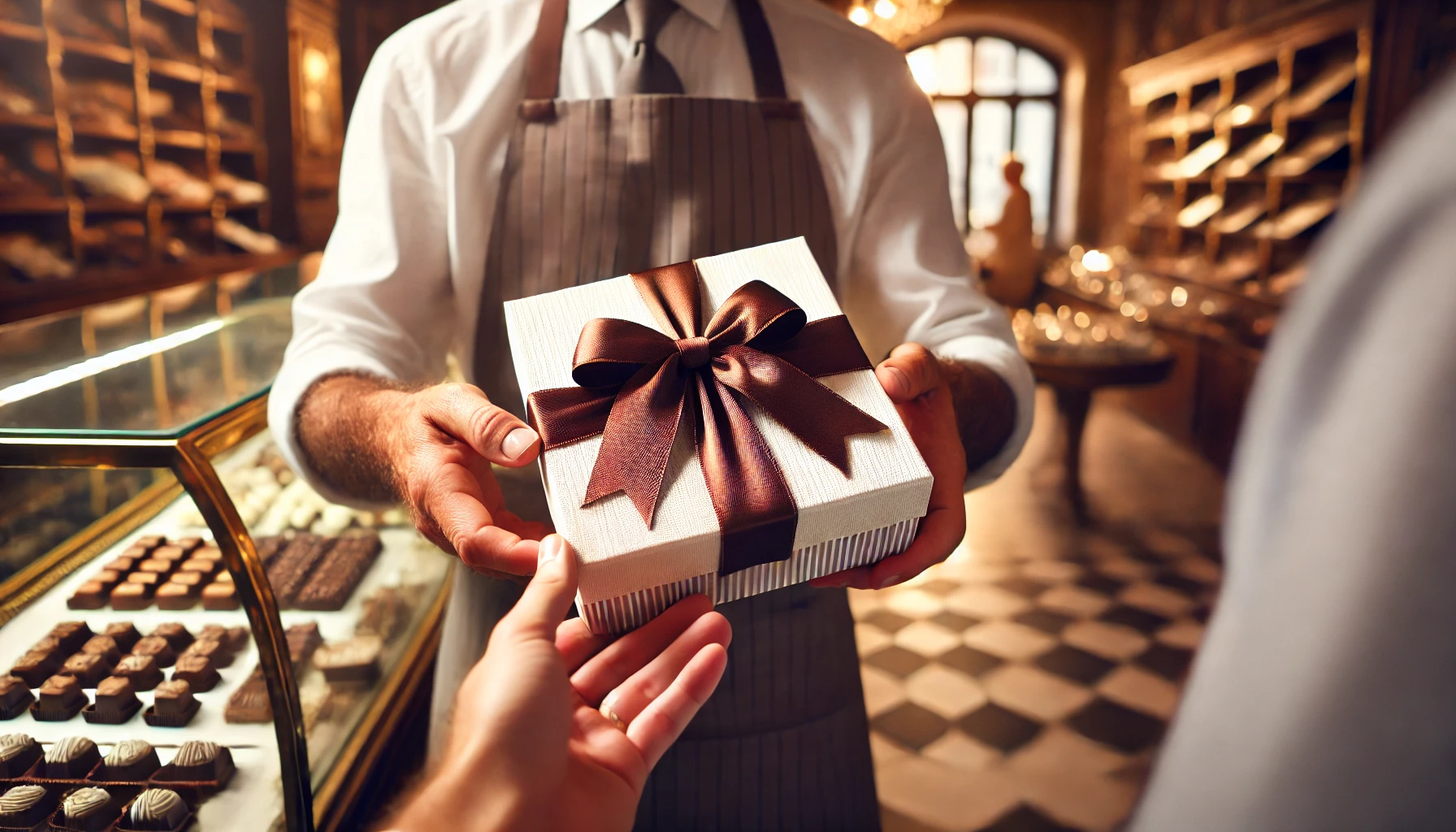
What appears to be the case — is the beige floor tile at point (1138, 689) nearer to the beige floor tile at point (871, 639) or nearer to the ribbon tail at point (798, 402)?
the beige floor tile at point (871, 639)

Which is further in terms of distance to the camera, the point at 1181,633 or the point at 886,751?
the point at 1181,633

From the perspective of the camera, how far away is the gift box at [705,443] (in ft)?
2.08

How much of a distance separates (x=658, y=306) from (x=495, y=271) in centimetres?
34

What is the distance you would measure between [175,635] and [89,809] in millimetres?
300

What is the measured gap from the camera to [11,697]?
1.02 m

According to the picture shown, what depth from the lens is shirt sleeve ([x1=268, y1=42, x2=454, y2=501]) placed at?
3.21 feet

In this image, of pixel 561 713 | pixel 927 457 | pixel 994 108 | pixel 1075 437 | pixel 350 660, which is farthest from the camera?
pixel 994 108

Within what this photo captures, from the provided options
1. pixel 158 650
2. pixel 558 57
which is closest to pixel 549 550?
pixel 558 57

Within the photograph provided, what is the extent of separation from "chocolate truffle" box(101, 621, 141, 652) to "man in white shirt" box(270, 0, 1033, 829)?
444 millimetres

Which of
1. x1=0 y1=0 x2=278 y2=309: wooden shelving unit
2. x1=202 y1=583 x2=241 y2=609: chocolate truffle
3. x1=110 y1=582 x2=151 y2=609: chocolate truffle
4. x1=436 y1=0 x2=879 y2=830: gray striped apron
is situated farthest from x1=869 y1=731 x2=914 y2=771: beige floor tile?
x1=0 y1=0 x2=278 y2=309: wooden shelving unit

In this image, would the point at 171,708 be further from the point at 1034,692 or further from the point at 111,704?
the point at 1034,692

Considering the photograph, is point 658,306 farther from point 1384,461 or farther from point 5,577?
point 5,577

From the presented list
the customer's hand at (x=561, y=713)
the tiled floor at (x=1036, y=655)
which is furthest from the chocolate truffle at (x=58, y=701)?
the tiled floor at (x=1036, y=655)

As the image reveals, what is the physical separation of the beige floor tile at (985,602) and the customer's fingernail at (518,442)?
2891 millimetres
